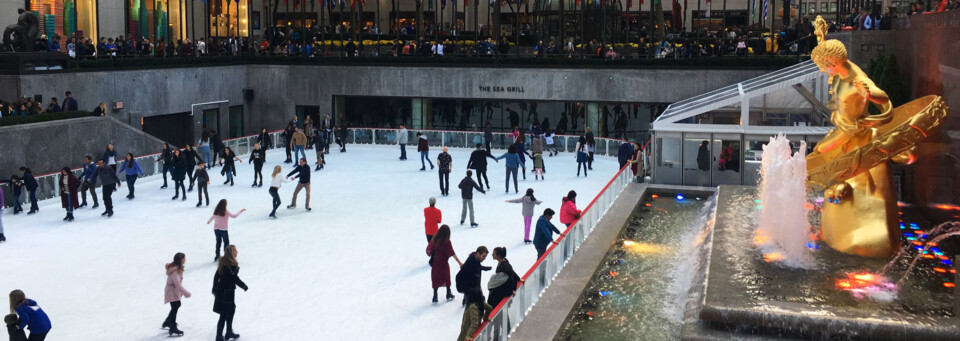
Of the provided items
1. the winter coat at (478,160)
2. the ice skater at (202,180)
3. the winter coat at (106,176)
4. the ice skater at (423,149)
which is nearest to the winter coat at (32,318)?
the winter coat at (106,176)

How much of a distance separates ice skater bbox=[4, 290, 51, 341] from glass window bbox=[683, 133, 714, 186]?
15.4 meters

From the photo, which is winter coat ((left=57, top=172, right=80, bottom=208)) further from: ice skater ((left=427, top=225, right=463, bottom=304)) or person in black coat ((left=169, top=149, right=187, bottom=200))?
ice skater ((left=427, top=225, right=463, bottom=304))

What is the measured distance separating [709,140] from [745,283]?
11271mm

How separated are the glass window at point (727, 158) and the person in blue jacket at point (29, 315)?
1553 centimetres

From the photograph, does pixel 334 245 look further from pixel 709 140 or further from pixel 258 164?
pixel 709 140

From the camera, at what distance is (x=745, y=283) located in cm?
1185

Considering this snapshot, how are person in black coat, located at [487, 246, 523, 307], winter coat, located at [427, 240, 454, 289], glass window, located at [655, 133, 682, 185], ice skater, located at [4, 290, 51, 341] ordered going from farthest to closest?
glass window, located at [655, 133, 682, 185]
winter coat, located at [427, 240, 454, 289]
person in black coat, located at [487, 246, 523, 307]
ice skater, located at [4, 290, 51, 341]

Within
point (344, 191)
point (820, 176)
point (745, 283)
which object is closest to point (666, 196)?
point (344, 191)

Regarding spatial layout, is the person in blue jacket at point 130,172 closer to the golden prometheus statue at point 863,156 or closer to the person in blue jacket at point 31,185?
the person in blue jacket at point 31,185

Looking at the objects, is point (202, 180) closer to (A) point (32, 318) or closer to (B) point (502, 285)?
(A) point (32, 318)

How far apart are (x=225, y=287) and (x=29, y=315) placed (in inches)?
84.0

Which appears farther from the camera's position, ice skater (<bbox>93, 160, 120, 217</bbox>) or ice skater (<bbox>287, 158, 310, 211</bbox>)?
ice skater (<bbox>287, 158, 310, 211</bbox>)

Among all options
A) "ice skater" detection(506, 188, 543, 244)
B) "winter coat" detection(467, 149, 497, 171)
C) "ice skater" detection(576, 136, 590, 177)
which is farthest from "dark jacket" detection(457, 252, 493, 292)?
"ice skater" detection(576, 136, 590, 177)

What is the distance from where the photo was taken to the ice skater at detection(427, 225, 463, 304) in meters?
13.2
